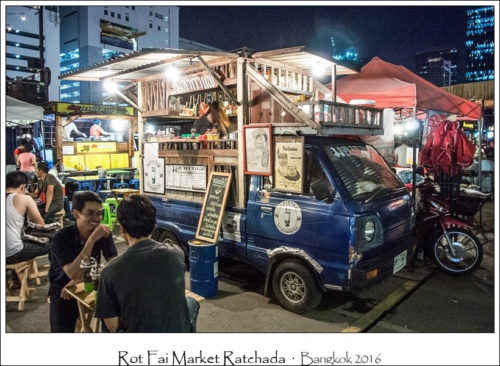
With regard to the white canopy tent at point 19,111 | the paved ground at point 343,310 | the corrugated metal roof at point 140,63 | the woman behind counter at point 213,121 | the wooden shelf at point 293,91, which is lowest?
the paved ground at point 343,310

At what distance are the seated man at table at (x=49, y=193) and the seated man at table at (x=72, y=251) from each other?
191 inches

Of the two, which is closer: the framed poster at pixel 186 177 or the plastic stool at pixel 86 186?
the framed poster at pixel 186 177

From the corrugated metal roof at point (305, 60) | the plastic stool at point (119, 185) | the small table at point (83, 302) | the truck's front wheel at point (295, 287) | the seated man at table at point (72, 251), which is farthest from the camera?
the plastic stool at point (119, 185)

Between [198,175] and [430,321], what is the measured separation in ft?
12.6

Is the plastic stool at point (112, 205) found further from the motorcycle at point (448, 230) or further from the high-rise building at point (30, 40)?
the high-rise building at point (30, 40)

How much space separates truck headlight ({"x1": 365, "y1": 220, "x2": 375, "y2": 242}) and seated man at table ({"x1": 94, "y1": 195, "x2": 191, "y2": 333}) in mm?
2582

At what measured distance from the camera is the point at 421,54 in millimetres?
167875

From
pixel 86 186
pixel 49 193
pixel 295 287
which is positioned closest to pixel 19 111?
pixel 49 193

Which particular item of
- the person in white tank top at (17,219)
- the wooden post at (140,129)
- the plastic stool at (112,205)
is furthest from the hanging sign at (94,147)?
the person in white tank top at (17,219)

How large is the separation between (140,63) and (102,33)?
71409 millimetres

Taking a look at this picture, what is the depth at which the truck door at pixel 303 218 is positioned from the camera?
14.6ft

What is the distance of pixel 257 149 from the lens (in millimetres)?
5387

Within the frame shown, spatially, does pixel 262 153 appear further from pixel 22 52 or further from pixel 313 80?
pixel 22 52

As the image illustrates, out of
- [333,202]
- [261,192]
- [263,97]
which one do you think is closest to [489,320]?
[333,202]
